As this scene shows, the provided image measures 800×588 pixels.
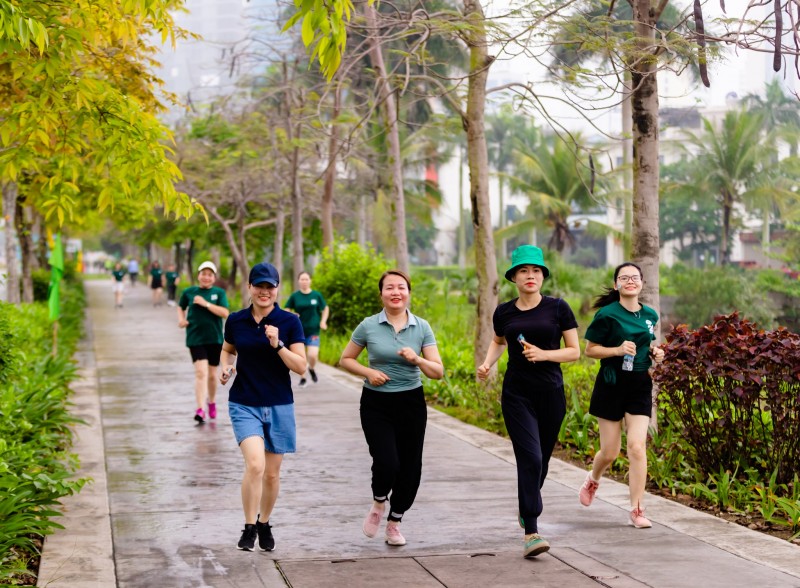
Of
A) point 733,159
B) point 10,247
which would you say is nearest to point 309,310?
point 10,247

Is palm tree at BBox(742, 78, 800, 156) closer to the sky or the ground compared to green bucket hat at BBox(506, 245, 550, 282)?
closer to the sky

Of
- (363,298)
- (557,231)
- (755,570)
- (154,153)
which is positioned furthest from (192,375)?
(557,231)

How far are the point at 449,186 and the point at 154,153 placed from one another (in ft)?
A: 390

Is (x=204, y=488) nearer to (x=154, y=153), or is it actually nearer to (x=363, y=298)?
(x=154, y=153)

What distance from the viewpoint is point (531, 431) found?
7074mm

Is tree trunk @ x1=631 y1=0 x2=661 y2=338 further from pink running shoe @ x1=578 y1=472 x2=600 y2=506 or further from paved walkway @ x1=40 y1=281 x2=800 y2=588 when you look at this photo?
pink running shoe @ x1=578 y1=472 x2=600 y2=506

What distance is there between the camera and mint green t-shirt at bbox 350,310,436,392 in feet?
23.0

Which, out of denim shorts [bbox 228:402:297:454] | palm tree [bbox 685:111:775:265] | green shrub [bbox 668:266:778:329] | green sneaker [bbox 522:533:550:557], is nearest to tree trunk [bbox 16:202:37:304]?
denim shorts [bbox 228:402:297:454]

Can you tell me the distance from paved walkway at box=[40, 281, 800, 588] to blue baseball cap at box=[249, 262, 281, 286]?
166cm

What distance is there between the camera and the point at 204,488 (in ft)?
30.0

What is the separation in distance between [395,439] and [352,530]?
3.10 ft

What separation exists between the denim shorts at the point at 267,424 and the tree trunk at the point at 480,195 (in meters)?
7.39

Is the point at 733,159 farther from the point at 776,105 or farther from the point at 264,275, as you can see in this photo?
A: the point at 264,275

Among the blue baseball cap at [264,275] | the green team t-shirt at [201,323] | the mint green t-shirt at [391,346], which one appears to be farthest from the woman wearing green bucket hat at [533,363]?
the green team t-shirt at [201,323]
